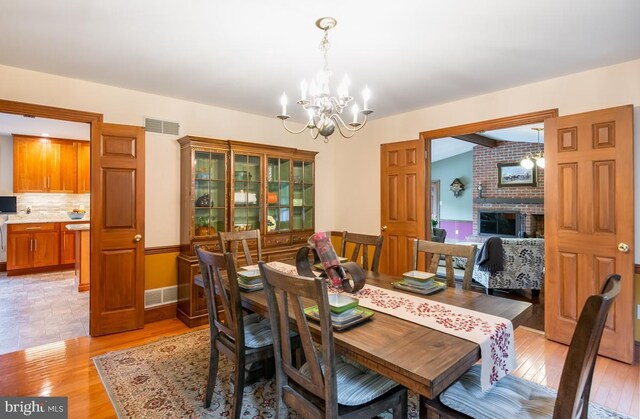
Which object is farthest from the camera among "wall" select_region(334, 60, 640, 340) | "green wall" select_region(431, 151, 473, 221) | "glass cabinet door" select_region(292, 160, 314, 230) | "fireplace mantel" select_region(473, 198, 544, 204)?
"green wall" select_region(431, 151, 473, 221)

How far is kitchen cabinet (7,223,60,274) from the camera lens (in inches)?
212

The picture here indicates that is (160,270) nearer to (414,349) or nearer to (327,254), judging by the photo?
(327,254)

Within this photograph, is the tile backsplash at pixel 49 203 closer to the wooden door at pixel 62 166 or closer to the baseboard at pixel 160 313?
the wooden door at pixel 62 166

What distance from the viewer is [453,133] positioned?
A: 3717mm

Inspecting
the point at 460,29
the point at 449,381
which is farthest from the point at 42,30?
the point at 449,381

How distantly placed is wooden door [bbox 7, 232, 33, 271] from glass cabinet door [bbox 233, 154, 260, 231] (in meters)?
4.30

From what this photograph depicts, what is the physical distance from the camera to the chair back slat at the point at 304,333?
1216 millimetres

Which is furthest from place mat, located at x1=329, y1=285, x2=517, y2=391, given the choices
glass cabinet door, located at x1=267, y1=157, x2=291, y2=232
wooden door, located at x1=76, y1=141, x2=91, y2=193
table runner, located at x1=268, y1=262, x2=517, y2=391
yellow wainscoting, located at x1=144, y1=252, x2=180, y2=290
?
wooden door, located at x1=76, y1=141, x2=91, y2=193

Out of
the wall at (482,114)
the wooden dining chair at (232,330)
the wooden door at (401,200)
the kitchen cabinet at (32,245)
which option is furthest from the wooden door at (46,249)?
the wooden door at (401,200)

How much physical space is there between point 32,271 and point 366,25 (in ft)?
A: 21.8

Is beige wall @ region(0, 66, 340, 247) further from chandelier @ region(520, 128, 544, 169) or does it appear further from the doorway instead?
chandelier @ region(520, 128, 544, 169)

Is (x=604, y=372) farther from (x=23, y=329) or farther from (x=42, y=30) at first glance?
(x=23, y=329)

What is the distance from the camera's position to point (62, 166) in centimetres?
602

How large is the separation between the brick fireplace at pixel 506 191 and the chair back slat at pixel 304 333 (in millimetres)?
6991
